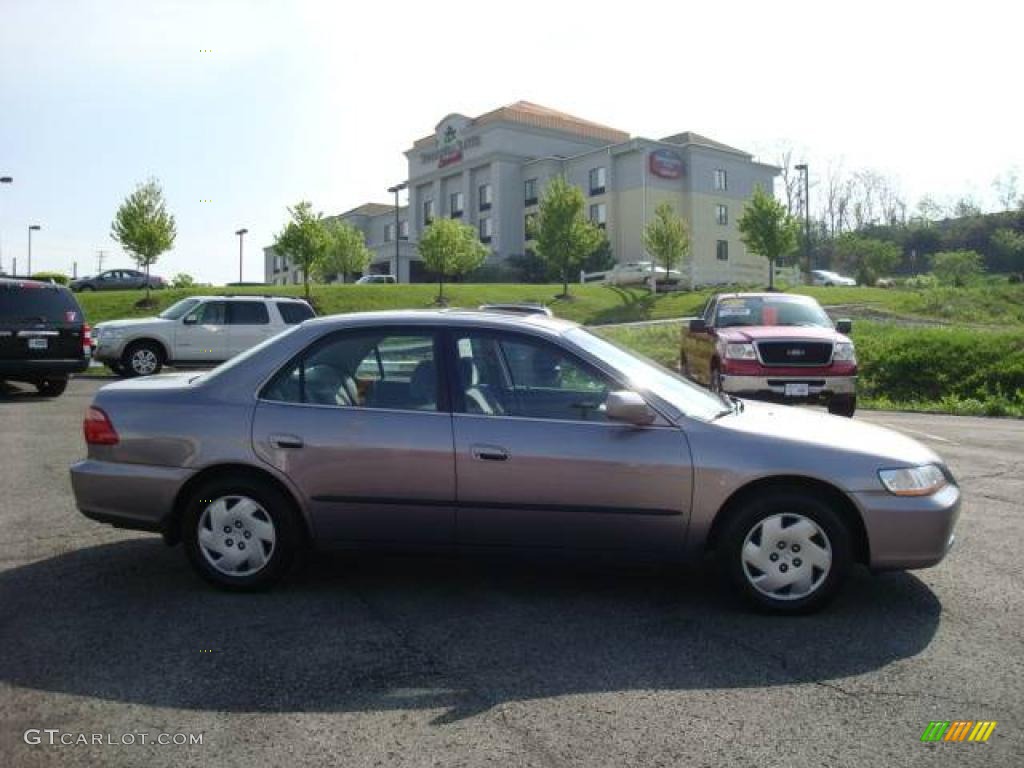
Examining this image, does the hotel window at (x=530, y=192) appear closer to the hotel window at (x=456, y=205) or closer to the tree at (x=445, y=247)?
the hotel window at (x=456, y=205)

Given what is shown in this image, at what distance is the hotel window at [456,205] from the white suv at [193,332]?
54.4m

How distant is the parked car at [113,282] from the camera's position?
161 ft

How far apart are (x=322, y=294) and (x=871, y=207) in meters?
74.4

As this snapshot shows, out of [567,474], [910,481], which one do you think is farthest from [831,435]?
[567,474]

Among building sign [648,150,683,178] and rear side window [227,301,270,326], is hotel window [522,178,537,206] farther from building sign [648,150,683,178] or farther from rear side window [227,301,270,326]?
rear side window [227,301,270,326]

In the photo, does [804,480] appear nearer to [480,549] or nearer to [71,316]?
[480,549]

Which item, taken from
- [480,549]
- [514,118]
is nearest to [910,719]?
[480,549]

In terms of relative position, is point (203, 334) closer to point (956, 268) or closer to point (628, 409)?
point (628, 409)

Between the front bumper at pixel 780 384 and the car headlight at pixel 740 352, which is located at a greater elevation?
the car headlight at pixel 740 352

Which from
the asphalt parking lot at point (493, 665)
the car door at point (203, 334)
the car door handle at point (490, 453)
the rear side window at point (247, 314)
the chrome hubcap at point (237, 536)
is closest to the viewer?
the asphalt parking lot at point (493, 665)

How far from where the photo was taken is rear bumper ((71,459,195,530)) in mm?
4855

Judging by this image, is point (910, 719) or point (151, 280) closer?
point (910, 719)

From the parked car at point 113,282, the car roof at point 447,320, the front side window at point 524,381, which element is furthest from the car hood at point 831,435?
the parked car at point 113,282

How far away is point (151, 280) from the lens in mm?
52000
